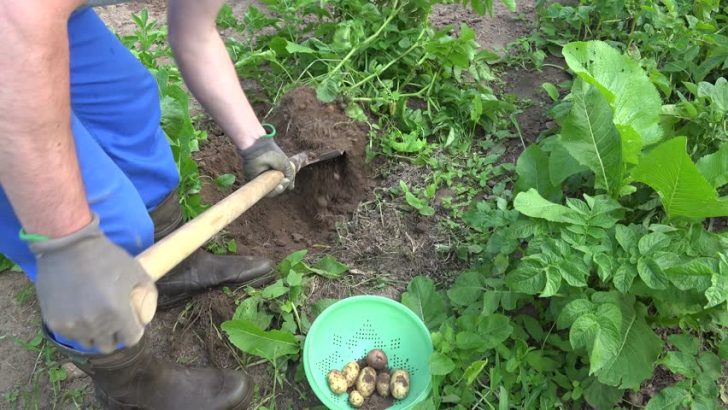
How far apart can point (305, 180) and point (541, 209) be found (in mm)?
1255

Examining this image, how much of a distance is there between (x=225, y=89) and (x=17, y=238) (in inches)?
29.7

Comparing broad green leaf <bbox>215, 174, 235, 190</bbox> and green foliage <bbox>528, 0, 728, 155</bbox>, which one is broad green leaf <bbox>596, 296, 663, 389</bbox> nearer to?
green foliage <bbox>528, 0, 728, 155</bbox>

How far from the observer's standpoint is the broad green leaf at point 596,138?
6.16 ft

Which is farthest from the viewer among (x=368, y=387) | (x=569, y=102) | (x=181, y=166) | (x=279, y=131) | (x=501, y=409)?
(x=279, y=131)

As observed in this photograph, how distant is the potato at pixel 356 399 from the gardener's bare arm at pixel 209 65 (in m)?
0.96

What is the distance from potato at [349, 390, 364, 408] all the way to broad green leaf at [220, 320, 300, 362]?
0.26 m

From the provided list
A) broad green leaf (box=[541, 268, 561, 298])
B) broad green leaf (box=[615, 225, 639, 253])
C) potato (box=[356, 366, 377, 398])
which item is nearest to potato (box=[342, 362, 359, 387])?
potato (box=[356, 366, 377, 398])

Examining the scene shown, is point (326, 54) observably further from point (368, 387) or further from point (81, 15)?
point (368, 387)

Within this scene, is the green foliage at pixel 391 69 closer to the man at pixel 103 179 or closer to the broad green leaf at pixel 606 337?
the man at pixel 103 179

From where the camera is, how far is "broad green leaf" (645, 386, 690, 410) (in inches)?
65.4

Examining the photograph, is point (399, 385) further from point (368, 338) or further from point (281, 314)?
point (281, 314)

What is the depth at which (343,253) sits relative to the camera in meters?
2.28

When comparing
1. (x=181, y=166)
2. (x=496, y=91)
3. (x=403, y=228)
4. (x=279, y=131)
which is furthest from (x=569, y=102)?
(x=181, y=166)

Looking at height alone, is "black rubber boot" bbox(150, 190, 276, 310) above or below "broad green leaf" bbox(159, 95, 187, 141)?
below
